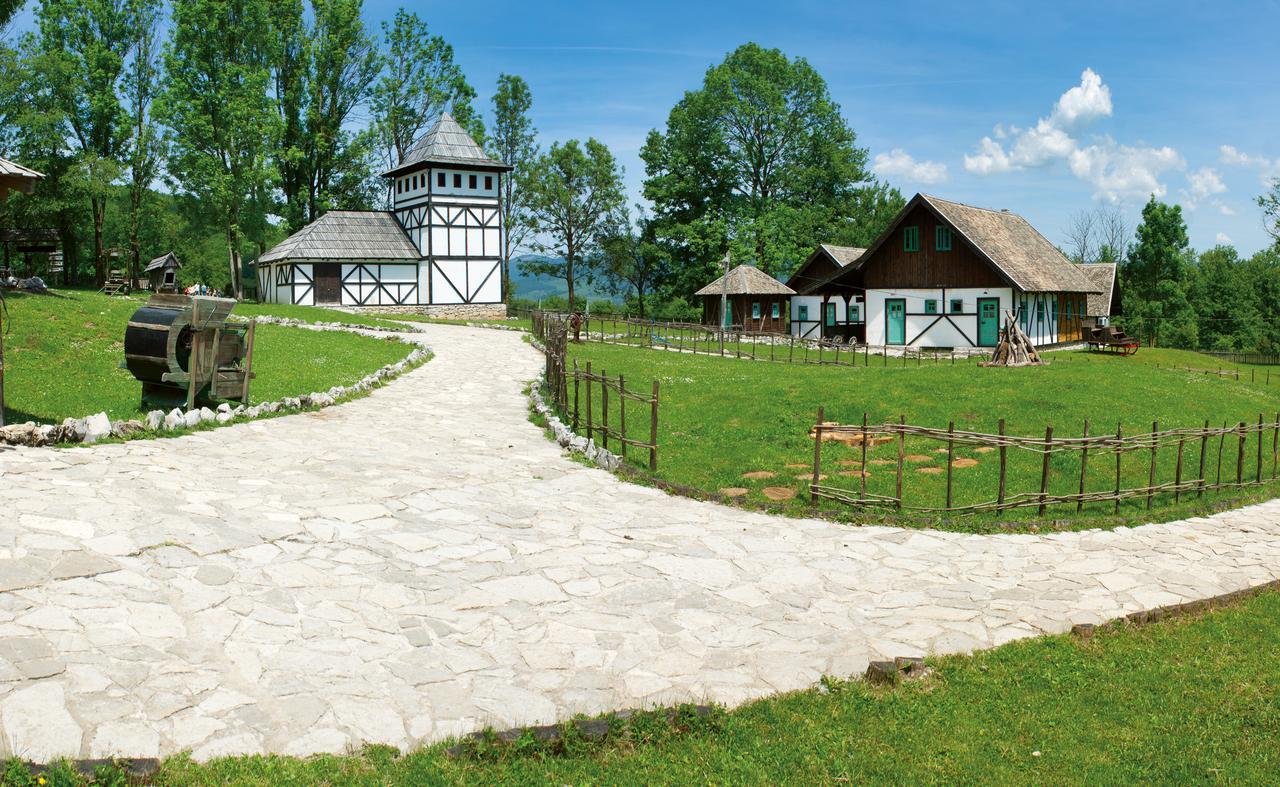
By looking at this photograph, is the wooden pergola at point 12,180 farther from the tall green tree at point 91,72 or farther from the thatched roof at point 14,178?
the tall green tree at point 91,72

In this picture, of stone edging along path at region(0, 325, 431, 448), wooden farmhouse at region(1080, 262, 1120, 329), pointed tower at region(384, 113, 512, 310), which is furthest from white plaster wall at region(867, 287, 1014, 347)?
stone edging along path at region(0, 325, 431, 448)

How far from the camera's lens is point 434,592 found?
7.87 m

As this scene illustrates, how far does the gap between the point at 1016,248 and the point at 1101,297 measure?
1079 centimetres

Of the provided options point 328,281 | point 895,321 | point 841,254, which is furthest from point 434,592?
point 841,254

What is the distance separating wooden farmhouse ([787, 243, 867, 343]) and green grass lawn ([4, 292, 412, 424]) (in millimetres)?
27646

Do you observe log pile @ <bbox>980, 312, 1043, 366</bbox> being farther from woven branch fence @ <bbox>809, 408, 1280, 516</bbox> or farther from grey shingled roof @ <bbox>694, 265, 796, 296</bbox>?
grey shingled roof @ <bbox>694, 265, 796, 296</bbox>

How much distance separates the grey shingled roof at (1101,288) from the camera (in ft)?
169

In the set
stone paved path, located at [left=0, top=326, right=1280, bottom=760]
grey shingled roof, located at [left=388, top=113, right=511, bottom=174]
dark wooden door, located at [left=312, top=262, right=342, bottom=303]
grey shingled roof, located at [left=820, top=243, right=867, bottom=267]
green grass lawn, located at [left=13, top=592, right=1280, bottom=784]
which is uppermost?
grey shingled roof, located at [left=388, top=113, right=511, bottom=174]

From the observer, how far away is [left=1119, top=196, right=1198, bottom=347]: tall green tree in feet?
209

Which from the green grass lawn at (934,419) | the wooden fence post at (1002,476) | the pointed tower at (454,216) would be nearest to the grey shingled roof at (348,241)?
the pointed tower at (454,216)

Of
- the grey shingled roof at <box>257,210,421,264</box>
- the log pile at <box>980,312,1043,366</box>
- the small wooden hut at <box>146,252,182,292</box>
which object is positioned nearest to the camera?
the log pile at <box>980,312,1043,366</box>

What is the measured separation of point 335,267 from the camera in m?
47.2

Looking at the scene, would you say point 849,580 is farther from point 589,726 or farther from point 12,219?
point 12,219

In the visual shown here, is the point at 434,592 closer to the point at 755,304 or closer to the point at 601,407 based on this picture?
the point at 601,407
